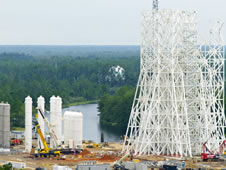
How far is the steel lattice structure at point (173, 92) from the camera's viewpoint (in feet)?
285

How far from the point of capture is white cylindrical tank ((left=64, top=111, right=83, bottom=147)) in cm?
9375

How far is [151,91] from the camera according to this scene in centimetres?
8881

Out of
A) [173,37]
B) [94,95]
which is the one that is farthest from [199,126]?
[94,95]

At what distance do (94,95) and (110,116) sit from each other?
138 feet

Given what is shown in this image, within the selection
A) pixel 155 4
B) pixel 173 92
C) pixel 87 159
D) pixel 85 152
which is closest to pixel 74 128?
pixel 85 152

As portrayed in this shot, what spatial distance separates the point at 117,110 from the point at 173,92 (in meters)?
43.6

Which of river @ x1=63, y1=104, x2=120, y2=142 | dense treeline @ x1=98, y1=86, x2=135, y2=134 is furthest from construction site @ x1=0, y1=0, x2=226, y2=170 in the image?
dense treeline @ x1=98, y1=86, x2=135, y2=134

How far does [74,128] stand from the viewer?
94062mm

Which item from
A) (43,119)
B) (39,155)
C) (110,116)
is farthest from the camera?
(110,116)

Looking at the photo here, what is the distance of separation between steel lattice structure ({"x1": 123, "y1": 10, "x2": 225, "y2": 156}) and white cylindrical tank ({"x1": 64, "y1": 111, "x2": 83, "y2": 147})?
6.24 m

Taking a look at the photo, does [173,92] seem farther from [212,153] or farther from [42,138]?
[42,138]

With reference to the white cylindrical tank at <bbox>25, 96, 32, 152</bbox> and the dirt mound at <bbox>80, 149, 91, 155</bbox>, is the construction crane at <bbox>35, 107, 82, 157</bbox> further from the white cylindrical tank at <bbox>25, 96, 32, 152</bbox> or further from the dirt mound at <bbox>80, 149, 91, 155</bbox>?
the white cylindrical tank at <bbox>25, 96, 32, 152</bbox>

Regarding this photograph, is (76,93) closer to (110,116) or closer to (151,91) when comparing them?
(110,116)

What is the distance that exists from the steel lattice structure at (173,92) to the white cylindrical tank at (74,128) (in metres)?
6.24
